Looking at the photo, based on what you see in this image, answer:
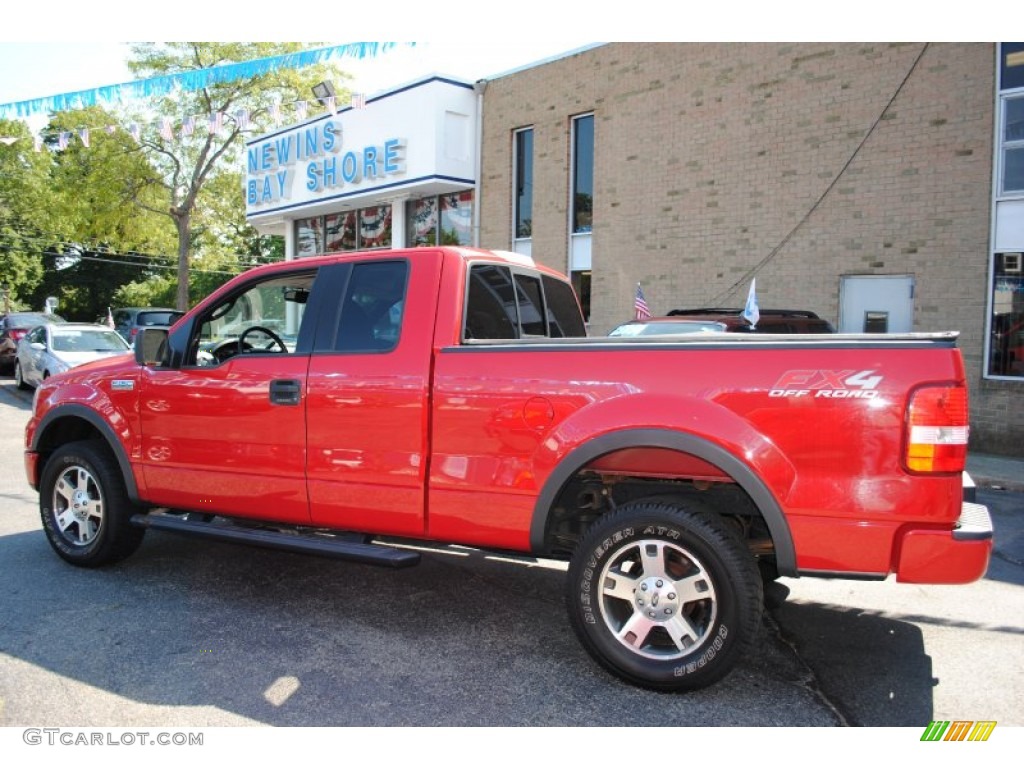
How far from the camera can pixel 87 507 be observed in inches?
A: 196

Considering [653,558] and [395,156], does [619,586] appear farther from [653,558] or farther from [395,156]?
[395,156]

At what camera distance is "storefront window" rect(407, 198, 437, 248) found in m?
18.4

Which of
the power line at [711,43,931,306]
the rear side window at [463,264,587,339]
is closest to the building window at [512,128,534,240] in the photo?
the power line at [711,43,931,306]

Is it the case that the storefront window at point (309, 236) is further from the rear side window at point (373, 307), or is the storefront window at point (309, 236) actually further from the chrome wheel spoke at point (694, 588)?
the chrome wheel spoke at point (694, 588)

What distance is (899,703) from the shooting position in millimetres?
3352

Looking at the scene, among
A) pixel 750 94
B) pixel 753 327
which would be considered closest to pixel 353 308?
pixel 753 327

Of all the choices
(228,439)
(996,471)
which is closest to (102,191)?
(228,439)

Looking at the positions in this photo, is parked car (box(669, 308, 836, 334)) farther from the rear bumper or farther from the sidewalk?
the rear bumper

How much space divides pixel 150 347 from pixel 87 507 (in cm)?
117

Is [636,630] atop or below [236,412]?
below

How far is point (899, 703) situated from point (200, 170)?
27.3 metres

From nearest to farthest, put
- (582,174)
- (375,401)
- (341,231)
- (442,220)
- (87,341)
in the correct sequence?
(375,401)
(87,341)
(582,174)
(442,220)
(341,231)

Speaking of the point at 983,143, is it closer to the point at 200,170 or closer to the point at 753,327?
the point at 753,327

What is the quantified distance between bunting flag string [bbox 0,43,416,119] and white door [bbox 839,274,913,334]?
7.45 meters
